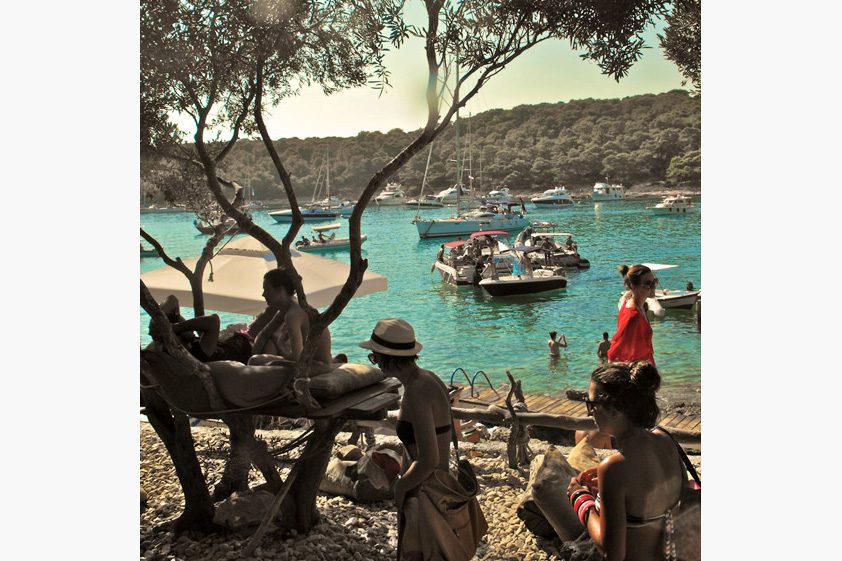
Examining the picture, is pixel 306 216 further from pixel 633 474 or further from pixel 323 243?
pixel 633 474

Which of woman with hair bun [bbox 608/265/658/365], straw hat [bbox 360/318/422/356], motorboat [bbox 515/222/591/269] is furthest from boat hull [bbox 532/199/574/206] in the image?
straw hat [bbox 360/318/422/356]

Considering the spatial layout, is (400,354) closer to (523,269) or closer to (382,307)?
(523,269)

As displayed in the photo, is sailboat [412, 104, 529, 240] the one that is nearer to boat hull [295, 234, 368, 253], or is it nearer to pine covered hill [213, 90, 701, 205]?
pine covered hill [213, 90, 701, 205]

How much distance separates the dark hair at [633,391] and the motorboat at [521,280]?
760cm

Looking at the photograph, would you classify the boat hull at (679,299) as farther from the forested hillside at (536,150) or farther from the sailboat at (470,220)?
the sailboat at (470,220)

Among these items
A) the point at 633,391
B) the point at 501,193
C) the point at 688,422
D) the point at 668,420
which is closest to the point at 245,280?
the point at 501,193

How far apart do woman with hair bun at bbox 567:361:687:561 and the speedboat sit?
4.57 meters

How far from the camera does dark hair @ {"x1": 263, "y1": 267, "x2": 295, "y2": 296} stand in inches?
204

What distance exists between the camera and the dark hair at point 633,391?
307 cm

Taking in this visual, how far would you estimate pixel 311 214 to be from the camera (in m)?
7.69

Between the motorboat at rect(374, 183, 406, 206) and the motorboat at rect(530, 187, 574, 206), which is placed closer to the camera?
the motorboat at rect(530, 187, 574, 206)

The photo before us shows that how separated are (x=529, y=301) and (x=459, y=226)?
176 inches

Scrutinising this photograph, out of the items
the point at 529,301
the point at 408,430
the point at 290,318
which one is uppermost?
the point at 290,318

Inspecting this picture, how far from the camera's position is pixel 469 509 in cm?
405
